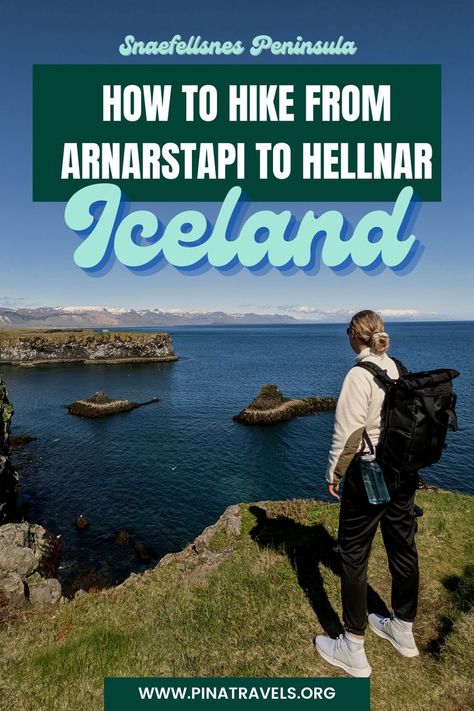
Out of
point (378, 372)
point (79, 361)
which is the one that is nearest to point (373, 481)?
point (378, 372)

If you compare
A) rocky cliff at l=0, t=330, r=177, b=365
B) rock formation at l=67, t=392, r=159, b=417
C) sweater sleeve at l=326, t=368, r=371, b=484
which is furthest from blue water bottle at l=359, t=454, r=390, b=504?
rocky cliff at l=0, t=330, r=177, b=365

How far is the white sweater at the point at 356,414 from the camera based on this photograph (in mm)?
4512

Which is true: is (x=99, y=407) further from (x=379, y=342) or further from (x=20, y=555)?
(x=379, y=342)

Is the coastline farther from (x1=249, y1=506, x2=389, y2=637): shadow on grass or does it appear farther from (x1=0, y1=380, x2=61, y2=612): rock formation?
(x1=249, y1=506, x2=389, y2=637): shadow on grass

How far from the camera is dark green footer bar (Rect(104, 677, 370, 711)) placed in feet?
16.2

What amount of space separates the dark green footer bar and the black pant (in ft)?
2.69

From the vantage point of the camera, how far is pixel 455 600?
6875 millimetres

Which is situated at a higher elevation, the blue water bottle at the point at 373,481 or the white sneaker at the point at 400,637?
the blue water bottle at the point at 373,481

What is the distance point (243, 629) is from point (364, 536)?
3227 mm

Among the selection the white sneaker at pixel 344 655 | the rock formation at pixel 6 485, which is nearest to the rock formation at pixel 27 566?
the rock formation at pixel 6 485

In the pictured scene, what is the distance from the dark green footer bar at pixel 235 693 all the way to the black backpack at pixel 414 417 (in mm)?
3086

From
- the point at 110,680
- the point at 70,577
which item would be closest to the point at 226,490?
the point at 70,577

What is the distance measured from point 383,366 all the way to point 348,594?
305 centimetres

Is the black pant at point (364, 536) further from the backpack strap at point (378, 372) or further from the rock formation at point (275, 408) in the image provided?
the rock formation at point (275, 408)
